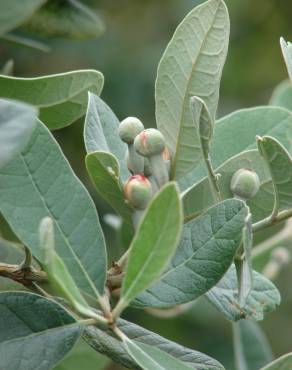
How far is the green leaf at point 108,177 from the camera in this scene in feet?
3.61

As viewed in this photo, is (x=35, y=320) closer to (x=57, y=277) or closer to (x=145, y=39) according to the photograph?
(x=57, y=277)

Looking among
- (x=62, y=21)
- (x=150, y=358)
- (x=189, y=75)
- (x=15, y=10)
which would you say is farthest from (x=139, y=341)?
(x=62, y=21)

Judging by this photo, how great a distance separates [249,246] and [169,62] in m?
0.28

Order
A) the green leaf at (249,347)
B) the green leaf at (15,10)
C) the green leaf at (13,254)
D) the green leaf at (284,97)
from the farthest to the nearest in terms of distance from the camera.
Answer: the green leaf at (249,347) < the green leaf at (284,97) < the green leaf at (15,10) < the green leaf at (13,254)

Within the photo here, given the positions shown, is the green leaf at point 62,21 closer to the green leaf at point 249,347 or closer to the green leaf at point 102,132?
the green leaf at point 102,132

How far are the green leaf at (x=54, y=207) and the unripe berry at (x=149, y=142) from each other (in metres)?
0.08

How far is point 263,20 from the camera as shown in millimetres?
3859

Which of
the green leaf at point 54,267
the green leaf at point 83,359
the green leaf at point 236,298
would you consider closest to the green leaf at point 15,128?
the green leaf at point 54,267

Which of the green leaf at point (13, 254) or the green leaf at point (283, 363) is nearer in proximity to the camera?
the green leaf at point (283, 363)

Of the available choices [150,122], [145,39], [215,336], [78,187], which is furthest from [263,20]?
[78,187]


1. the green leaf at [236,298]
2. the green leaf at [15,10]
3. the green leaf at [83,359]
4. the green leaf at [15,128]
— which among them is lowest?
the green leaf at [83,359]

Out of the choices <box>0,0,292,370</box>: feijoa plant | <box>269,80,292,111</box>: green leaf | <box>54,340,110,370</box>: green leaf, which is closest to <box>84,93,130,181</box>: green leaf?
<box>0,0,292,370</box>: feijoa plant

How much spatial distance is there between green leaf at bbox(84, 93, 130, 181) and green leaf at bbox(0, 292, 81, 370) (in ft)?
0.67

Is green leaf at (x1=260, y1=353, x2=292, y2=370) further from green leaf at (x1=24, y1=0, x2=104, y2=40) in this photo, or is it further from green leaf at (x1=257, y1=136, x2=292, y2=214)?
green leaf at (x1=24, y1=0, x2=104, y2=40)
